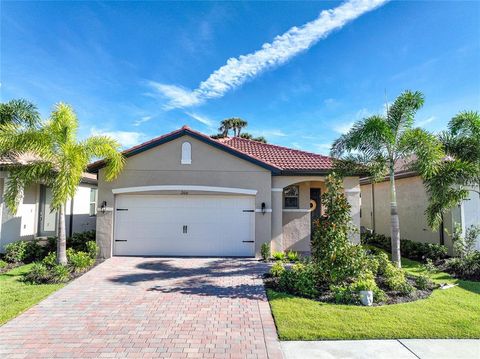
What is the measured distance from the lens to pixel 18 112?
14.0 m

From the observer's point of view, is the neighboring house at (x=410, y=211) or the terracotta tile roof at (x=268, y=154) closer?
the terracotta tile roof at (x=268, y=154)

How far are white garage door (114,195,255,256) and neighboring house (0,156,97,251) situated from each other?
3.32 meters

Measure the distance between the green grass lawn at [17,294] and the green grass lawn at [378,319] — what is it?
236 inches

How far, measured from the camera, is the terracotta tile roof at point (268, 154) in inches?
487

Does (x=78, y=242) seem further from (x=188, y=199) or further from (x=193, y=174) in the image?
(x=193, y=174)

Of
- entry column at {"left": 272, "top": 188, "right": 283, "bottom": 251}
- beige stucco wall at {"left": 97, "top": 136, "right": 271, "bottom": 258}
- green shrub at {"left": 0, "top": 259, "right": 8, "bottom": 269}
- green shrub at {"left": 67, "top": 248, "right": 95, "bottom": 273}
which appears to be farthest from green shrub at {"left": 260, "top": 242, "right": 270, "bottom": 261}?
green shrub at {"left": 0, "top": 259, "right": 8, "bottom": 269}

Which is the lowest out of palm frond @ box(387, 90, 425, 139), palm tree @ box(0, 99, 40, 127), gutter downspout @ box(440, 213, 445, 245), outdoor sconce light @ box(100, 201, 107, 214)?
gutter downspout @ box(440, 213, 445, 245)

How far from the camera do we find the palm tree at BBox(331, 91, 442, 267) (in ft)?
32.9

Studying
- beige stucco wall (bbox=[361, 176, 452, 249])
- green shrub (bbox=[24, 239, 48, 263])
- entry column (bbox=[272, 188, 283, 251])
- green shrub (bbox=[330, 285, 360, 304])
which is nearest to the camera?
green shrub (bbox=[330, 285, 360, 304])

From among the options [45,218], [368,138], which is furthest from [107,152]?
[368,138]

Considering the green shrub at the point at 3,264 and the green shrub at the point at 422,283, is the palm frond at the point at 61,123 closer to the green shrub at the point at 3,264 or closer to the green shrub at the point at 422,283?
the green shrub at the point at 3,264

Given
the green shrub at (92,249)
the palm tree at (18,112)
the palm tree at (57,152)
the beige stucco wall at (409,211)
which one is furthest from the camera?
the beige stucco wall at (409,211)

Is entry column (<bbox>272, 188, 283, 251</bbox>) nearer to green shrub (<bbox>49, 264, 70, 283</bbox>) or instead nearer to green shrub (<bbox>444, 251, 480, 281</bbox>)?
green shrub (<bbox>444, 251, 480, 281</bbox>)

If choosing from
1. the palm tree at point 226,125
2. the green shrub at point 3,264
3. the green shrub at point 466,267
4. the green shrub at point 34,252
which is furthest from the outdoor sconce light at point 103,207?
the palm tree at point 226,125
